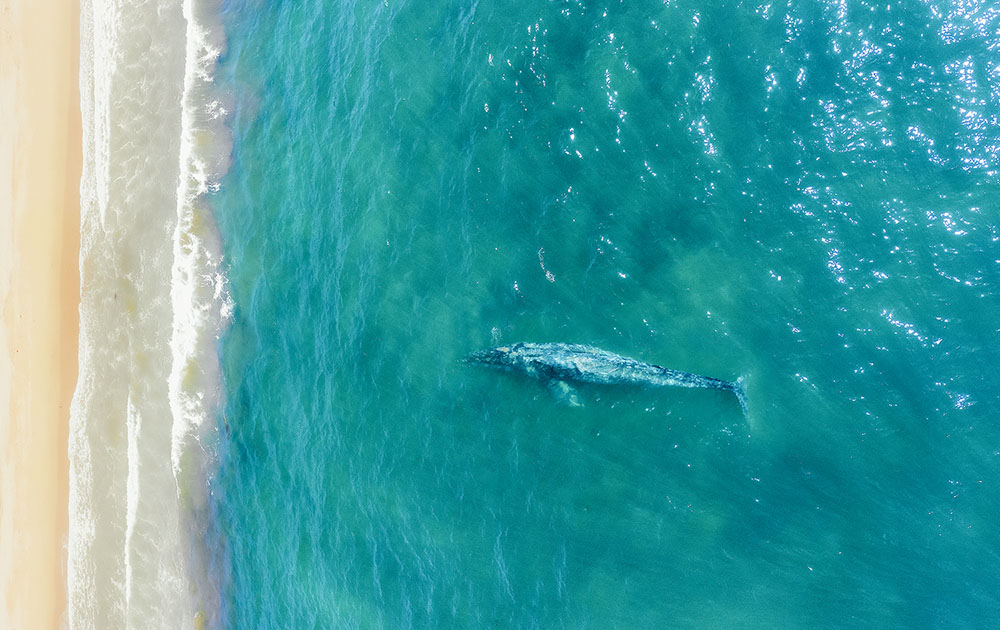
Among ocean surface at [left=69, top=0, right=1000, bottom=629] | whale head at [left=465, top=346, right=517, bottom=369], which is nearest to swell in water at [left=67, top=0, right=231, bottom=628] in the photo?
ocean surface at [left=69, top=0, right=1000, bottom=629]

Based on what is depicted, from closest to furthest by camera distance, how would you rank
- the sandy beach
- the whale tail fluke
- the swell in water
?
the whale tail fluke
the swell in water
the sandy beach

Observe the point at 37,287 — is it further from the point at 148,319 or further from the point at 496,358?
the point at 496,358

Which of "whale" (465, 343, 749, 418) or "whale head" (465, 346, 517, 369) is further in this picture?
"whale head" (465, 346, 517, 369)

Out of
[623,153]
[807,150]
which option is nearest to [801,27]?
[807,150]

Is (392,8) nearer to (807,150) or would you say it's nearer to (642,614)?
(807,150)

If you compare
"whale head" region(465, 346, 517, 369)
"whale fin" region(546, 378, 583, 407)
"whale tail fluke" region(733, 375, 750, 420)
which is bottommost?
"whale tail fluke" region(733, 375, 750, 420)

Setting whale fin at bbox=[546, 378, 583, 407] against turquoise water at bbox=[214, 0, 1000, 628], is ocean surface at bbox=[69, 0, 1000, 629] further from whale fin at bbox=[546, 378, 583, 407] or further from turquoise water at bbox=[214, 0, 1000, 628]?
whale fin at bbox=[546, 378, 583, 407]
